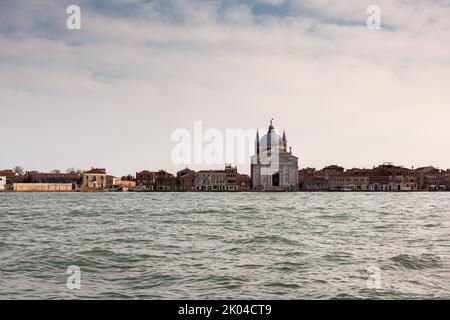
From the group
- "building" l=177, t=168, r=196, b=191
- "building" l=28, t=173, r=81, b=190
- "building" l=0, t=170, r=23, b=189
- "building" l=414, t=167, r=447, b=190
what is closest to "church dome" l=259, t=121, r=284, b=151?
"building" l=177, t=168, r=196, b=191

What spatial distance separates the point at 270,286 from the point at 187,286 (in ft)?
2.68

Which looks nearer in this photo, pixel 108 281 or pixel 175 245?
pixel 108 281

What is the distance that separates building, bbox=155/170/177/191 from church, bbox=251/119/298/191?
11.2 m

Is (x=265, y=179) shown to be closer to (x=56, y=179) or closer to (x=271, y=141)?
(x=271, y=141)

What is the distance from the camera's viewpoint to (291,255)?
23.6 ft

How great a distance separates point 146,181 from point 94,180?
24.0 feet

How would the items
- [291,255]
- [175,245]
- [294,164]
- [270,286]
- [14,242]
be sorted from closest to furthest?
1. [270,286]
2. [291,255]
3. [175,245]
4. [14,242]
5. [294,164]

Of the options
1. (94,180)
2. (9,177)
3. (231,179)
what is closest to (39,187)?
(9,177)

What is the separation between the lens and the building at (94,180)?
230 ft

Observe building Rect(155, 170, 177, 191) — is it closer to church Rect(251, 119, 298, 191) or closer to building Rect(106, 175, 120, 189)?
building Rect(106, 175, 120, 189)

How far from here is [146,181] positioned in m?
71.4
